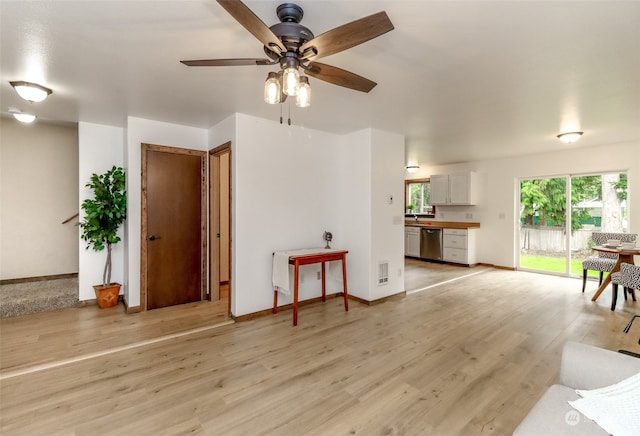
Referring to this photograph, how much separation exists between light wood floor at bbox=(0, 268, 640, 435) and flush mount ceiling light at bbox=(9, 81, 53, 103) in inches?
91.9

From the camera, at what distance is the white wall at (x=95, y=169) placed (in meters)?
4.08

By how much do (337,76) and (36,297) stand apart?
15.2ft

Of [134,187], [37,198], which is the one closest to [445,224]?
[134,187]

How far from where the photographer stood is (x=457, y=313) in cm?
388

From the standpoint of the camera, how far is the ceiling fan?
1.38 metres

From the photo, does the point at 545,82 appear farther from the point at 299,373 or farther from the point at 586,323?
the point at 299,373

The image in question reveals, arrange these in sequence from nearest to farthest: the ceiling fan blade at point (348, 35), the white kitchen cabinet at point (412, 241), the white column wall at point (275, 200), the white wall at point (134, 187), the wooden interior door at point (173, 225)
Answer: the ceiling fan blade at point (348, 35) → the white column wall at point (275, 200) → the white wall at point (134, 187) → the wooden interior door at point (173, 225) → the white kitchen cabinet at point (412, 241)

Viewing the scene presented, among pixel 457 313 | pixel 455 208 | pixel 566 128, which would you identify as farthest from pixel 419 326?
pixel 455 208

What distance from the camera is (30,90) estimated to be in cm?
272

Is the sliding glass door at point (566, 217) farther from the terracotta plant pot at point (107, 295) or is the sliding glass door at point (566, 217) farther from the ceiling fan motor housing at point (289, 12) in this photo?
the terracotta plant pot at point (107, 295)

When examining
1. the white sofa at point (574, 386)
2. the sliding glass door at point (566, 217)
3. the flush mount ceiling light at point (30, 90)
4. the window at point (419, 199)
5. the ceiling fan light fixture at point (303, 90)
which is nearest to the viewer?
the white sofa at point (574, 386)

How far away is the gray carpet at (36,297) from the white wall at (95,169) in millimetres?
175

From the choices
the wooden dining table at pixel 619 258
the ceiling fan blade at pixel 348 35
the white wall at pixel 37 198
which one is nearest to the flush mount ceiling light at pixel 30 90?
the white wall at pixel 37 198

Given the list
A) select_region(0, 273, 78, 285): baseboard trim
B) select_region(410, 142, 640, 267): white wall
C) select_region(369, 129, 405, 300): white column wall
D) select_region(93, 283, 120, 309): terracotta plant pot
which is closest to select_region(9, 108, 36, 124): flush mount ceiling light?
select_region(93, 283, 120, 309): terracotta plant pot
